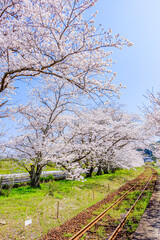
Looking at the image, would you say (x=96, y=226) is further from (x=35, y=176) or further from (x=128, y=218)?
(x=35, y=176)

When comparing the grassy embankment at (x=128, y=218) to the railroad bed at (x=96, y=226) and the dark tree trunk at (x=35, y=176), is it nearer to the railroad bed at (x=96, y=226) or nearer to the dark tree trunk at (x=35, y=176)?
the railroad bed at (x=96, y=226)

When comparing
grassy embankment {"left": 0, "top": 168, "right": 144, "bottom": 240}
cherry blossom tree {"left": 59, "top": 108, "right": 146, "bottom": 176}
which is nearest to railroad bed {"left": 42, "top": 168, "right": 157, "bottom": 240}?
grassy embankment {"left": 0, "top": 168, "right": 144, "bottom": 240}

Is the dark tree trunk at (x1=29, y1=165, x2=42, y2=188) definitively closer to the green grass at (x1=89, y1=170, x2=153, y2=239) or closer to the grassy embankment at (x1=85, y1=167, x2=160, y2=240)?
the green grass at (x1=89, y1=170, x2=153, y2=239)

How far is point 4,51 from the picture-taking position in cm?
521

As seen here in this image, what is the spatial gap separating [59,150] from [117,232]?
7226mm

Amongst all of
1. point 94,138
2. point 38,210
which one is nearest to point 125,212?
point 38,210

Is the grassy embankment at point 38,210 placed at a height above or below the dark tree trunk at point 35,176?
below

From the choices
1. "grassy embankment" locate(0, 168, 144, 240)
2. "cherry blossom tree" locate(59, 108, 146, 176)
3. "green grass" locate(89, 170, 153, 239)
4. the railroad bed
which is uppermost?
"cherry blossom tree" locate(59, 108, 146, 176)

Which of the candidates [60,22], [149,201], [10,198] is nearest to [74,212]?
[10,198]

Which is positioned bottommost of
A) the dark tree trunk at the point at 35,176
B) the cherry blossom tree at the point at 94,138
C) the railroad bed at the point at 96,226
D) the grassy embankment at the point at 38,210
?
the railroad bed at the point at 96,226

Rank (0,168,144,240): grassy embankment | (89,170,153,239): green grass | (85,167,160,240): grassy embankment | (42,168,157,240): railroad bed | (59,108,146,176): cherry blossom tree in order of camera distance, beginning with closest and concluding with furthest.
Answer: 1. (42,168,157,240): railroad bed
2. (0,168,144,240): grassy embankment
3. (85,167,160,240): grassy embankment
4. (89,170,153,239): green grass
5. (59,108,146,176): cherry blossom tree

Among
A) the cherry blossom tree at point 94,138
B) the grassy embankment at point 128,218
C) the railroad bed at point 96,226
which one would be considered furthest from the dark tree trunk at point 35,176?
the grassy embankment at point 128,218

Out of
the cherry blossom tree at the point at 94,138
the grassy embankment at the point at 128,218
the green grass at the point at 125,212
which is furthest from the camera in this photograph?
the cherry blossom tree at the point at 94,138

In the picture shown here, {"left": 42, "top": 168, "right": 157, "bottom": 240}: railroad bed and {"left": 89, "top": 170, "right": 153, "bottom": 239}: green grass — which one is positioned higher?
{"left": 42, "top": 168, "right": 157, "bottom": 240}: railroad bed
